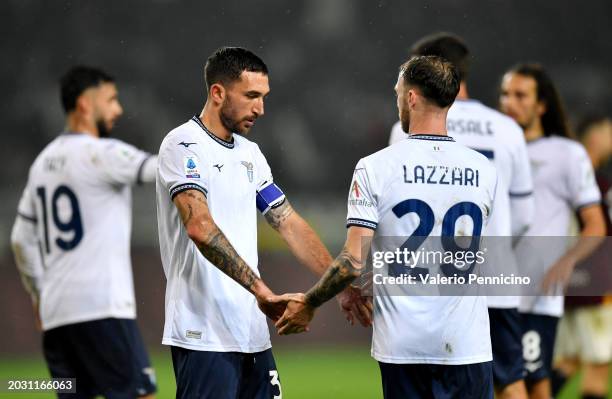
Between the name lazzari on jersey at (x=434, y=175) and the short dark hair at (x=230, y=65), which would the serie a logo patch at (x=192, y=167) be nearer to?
the short dark hair at (x=230, y=65)

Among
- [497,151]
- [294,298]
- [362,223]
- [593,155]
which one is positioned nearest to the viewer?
[362,223]

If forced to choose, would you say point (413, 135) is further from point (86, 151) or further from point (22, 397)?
point (22, 397)

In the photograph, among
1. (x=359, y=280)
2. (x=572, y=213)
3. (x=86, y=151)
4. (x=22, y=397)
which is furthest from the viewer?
(x=22, y=397)

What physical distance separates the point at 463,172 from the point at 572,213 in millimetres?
2955

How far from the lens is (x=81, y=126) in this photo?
6.55 m

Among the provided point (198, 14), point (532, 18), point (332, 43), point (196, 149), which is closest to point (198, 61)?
point (198, 14)

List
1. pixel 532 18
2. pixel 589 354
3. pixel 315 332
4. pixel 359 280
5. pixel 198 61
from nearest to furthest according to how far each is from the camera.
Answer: pixel 359 280 < pixel 589 354 < pixel 315 332 < pixel 198 61 < pixel 532 18

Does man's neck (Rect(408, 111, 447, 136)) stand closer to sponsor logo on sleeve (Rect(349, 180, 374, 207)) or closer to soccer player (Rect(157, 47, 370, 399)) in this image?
sponsor logo on sleeve (Rect(349, 180, 374, 207))

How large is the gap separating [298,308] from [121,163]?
2160 millimetres

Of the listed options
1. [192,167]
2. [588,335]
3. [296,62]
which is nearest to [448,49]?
[192,167]

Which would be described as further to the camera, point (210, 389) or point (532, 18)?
point (532, 18)

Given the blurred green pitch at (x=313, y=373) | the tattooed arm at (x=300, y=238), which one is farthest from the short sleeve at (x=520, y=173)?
the blurred green pitch at (x=313, y=373)

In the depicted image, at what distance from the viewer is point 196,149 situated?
4441 mm

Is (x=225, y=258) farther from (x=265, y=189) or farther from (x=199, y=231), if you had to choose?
(x=265, y=189)
